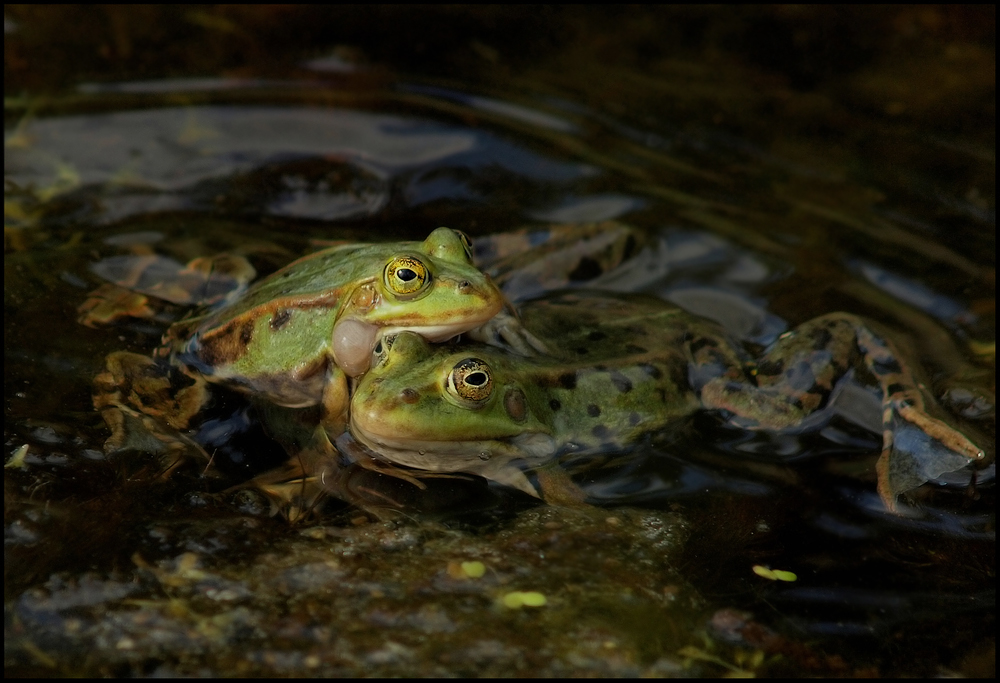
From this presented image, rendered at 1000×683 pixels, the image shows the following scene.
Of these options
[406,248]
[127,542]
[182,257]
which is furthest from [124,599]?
[182,257]

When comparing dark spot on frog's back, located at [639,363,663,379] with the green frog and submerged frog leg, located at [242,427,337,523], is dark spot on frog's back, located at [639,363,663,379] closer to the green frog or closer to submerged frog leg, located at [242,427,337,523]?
the green frog

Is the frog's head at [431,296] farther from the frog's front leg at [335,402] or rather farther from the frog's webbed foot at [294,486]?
the frog's webbed foot at [294,486]

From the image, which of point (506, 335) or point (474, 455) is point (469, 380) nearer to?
point (474, 455)

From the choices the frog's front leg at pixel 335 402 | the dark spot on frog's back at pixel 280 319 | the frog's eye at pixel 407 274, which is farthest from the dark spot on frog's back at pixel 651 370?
the dark spot on frog's back at pixel 280 319

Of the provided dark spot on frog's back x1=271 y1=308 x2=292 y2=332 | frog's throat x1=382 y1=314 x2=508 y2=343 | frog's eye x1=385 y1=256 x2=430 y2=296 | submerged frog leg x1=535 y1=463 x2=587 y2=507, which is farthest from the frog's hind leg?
dark spot on frog's back x1=271 y1=308 x2=292 y2=332

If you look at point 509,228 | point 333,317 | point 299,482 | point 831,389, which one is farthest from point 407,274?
point 831,389

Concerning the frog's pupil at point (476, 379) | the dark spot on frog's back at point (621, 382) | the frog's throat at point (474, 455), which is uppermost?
the frog's pupil at point (476, 379)
